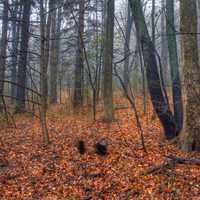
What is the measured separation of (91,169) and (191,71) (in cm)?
354

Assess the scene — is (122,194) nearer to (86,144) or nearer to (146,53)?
(86,144)

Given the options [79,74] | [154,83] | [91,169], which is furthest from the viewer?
[79,74]

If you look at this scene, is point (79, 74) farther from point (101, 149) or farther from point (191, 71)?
point (191, 71)

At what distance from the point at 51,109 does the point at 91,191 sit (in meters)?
11.7

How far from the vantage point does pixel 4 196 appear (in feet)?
23.7

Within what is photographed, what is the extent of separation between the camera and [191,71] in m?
8.90

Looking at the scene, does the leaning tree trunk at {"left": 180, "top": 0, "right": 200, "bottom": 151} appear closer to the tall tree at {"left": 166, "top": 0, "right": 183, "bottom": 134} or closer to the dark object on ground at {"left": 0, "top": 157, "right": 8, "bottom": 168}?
the tall tree at {"left": 166, "top": 0, "right": 183, "bottom": 134}

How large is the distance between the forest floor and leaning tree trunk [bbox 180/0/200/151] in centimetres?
58

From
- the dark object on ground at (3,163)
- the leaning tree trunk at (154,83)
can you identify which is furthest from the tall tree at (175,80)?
the dark object on ground at (3,163)

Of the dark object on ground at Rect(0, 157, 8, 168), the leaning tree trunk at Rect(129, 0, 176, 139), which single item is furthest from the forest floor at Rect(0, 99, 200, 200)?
the leaning tree trunk at Rect(129, 0, 176, 139)

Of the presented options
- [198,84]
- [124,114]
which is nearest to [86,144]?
[198,84]

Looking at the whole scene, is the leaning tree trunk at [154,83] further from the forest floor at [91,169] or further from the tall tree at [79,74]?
the tall tree at [79,74]

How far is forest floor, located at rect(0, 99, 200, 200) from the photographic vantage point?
707 centimetres

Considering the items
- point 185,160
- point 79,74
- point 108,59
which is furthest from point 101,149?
point 79,74
